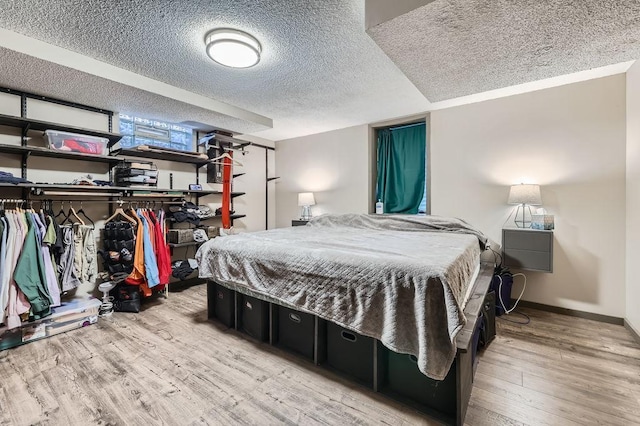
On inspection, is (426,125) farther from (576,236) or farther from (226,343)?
(226,343)

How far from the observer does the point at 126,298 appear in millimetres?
3053

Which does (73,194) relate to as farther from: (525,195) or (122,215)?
(525,195)

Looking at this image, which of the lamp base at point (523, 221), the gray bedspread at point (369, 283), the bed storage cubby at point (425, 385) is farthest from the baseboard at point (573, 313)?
the bed storage cubby at point (425, 385)

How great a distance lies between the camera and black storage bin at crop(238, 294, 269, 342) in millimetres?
2318

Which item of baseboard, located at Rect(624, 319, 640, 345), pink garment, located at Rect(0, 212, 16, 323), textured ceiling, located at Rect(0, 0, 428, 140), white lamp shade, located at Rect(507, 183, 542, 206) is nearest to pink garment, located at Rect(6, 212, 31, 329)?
pink garment, located at Rect(0, 212, 16, 323)

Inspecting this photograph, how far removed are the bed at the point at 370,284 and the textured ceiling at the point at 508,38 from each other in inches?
56.1

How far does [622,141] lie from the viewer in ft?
8.71

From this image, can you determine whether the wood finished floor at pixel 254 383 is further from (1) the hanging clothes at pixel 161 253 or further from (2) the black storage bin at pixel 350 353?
(1) the hanging clothes at pixel 161 253

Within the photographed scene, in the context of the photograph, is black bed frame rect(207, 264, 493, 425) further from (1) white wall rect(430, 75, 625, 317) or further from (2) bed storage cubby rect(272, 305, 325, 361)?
(1) white wall rect(430, 75, 625, 317)

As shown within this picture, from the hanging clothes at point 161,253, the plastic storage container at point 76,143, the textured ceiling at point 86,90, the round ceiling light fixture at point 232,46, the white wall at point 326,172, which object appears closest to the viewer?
the round ceiling light fixture at point 232,46

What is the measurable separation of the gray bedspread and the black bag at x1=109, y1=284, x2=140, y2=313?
114 centimetres

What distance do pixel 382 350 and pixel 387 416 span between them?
0.33 meters

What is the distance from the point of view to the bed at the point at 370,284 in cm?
134

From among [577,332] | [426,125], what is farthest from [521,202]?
[426,125]
